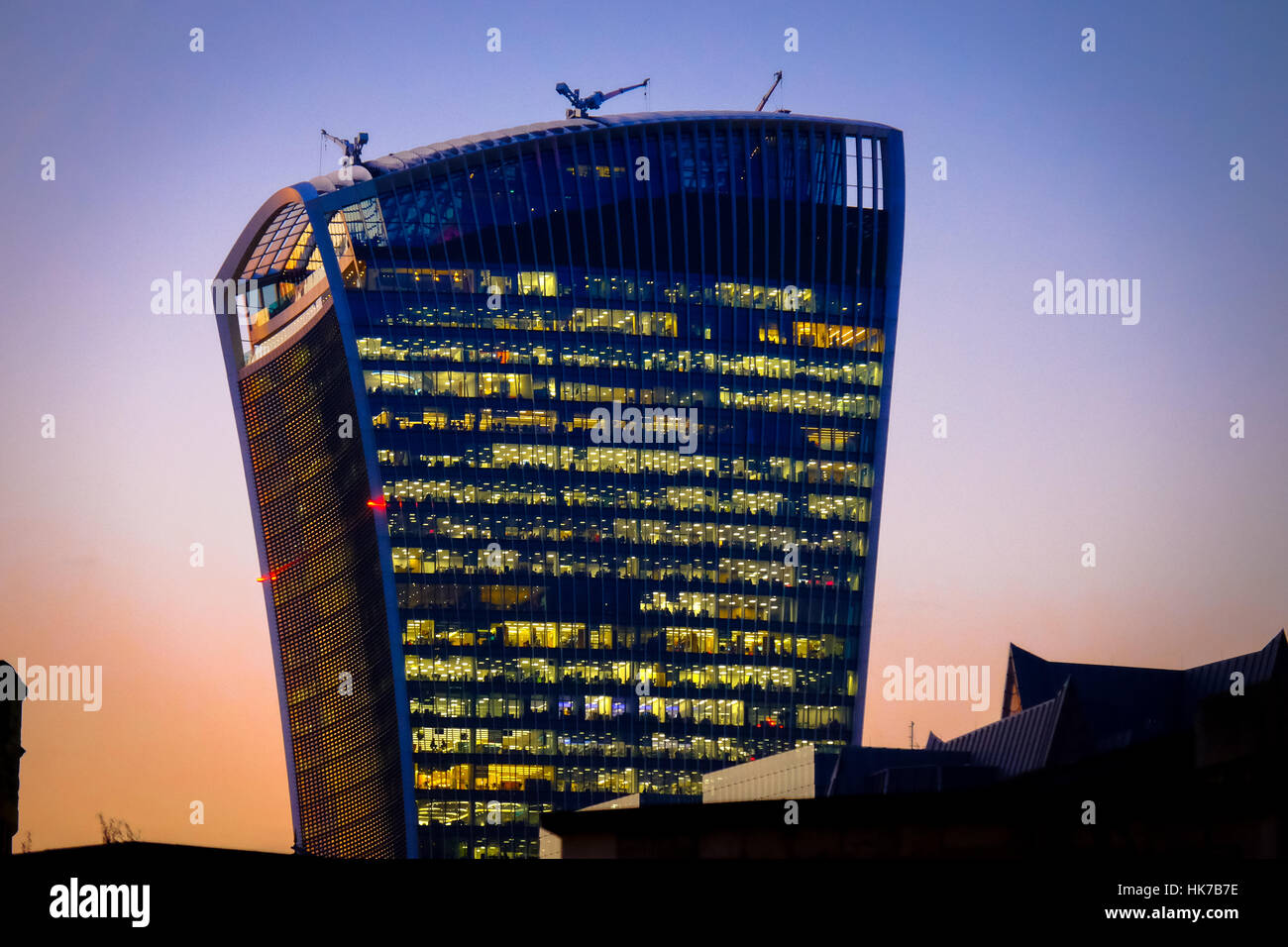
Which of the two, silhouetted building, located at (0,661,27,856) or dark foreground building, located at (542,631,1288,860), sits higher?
silhouetted building, located at (0,661,27,856)

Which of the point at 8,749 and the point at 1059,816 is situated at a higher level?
the point at 8,749

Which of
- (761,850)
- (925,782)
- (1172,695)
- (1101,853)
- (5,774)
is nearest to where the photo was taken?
(1101,853)

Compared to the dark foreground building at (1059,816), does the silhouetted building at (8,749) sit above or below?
above

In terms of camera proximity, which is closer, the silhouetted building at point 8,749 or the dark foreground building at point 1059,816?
the dark foreground building at point 1059,816

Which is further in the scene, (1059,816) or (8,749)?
(8,749)

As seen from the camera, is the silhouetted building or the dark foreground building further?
the silhouetted building

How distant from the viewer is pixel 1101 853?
37.1 meters
